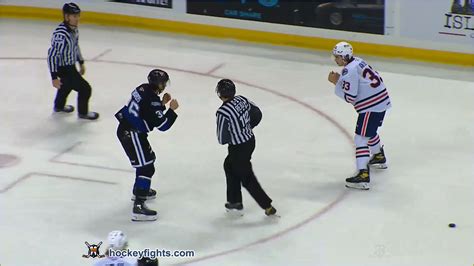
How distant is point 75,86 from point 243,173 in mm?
2561

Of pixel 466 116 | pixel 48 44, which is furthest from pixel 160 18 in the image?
pixel 466 116

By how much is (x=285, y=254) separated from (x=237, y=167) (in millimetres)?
679

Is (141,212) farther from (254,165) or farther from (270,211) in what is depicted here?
(254,165)

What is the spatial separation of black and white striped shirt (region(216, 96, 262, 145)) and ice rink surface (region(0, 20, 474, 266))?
63 cm

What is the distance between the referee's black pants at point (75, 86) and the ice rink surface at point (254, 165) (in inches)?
5.9

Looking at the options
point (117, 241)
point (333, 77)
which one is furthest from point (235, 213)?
point (117, 241)

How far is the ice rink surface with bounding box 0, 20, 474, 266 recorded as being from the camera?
22.6 feet

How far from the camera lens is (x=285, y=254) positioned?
265 inches

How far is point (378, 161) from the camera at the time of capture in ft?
26.7

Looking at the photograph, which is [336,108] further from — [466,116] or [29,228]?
[29,228]

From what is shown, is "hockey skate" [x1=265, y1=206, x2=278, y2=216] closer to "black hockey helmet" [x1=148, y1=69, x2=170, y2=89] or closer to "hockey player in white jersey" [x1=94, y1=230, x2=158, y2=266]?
"black hockey helmet" [x1=148, y1=69, x2=170, y2=89]

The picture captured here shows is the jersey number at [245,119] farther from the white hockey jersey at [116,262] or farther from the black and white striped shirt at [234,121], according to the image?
the white hockey jersey at [116,262]

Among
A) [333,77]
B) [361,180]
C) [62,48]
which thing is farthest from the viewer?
[62,48]

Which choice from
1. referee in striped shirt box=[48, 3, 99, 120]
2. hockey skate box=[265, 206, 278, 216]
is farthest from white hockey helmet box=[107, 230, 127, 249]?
referee in striped shirt box=[48, 3, 99, 120]
